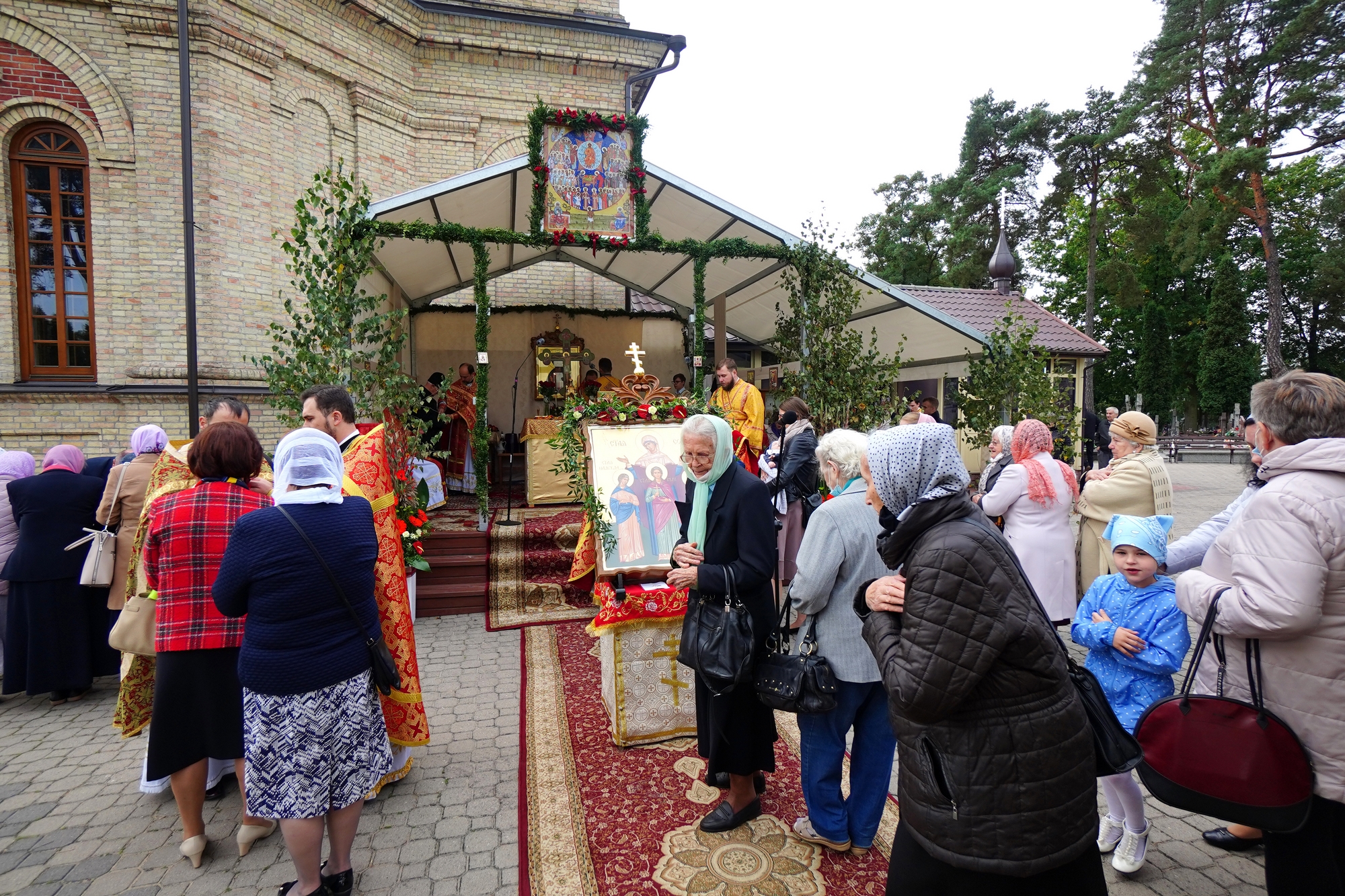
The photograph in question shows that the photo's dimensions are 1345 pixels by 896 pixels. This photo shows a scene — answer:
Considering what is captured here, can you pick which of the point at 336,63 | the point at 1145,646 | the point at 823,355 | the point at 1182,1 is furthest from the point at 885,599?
the point at 1182,1

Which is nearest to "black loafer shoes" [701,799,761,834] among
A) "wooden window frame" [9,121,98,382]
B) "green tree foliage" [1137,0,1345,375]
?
"wooden window frame" [9,121,98,382]

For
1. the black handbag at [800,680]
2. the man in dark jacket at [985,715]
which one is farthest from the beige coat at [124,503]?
the man in dark jacket at [985,715]

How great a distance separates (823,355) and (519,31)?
9.47m

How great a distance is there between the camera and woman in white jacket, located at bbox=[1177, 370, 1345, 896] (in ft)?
6.56

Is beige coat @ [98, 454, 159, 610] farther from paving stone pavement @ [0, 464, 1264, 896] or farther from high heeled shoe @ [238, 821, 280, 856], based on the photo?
high heeled shoe @ [238, 821, 280, 856]

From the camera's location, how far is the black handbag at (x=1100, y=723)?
1750mm

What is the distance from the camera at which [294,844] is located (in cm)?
252

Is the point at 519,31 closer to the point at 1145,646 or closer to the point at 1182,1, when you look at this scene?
the point at 1145,646

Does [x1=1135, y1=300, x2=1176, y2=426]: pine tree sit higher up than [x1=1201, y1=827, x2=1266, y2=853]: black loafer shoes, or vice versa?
[x1=1135, y1=300, x2=1176, y2=426]: pine tree

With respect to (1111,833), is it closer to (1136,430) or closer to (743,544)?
(743,544)

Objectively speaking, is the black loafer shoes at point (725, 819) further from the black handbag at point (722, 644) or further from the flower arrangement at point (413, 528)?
the flower arrangement at point (413, 528)

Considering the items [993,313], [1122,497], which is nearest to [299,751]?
[1122,497]

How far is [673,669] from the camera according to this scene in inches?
161

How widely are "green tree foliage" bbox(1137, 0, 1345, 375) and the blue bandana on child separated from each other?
22.5m
